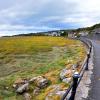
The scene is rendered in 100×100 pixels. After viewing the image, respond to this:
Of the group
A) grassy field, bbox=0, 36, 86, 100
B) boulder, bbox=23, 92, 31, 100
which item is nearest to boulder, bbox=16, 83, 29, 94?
grassy field, bbox=0, 36, 86, 100

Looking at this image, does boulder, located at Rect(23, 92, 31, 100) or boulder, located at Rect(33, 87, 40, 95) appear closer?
boulder, located at Rect(23, 92, 31, 100)

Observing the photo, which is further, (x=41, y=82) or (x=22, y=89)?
(x=41, y=82)

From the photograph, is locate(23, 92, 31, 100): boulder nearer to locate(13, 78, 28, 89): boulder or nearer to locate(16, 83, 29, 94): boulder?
locate(16, 83, 29, 94): boulder

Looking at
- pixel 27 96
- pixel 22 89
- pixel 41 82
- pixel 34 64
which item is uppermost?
pixel 41 82

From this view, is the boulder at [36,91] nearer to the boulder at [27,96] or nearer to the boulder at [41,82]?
the boulder at [41,82]

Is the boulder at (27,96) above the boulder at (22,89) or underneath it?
underneath

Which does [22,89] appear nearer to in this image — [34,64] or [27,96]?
[27,96]

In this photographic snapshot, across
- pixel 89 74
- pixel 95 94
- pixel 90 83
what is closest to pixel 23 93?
pixel 89 74

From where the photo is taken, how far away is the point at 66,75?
823 inches

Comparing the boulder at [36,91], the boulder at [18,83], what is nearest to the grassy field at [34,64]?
the boulder at [18,83]

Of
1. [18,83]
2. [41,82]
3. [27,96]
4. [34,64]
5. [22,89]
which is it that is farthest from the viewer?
[34,64]

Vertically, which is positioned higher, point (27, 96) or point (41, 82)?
point (41, 82)

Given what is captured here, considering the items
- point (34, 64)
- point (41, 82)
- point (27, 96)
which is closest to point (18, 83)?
point (41, 82)

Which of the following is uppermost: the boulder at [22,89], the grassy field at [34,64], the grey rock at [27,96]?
the boulder at [22,89]
